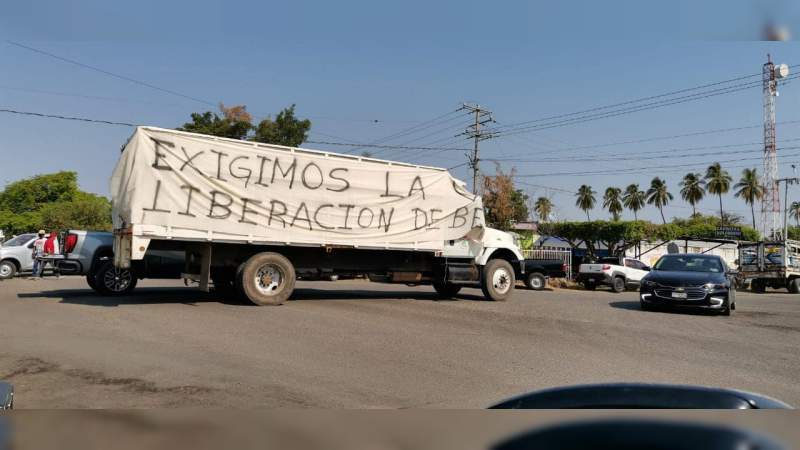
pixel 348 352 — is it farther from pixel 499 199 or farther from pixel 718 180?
pixel 718 180

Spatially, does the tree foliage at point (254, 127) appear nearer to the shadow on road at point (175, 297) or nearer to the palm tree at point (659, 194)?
the shadow on road at point (175, 297)

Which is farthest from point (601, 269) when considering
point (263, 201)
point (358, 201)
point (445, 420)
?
point (445, 420)

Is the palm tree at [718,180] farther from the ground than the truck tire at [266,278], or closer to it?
farther from the ground

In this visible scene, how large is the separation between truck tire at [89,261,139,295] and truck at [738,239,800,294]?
2606 cm

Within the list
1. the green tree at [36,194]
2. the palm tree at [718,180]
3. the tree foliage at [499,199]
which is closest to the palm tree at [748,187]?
the palm tree at [718,180]

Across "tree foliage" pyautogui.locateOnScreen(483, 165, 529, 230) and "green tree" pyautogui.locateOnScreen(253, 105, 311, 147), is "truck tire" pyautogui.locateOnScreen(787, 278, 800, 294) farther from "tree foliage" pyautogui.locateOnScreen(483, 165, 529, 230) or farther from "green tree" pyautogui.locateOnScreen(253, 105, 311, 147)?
"green tree" pyautogui.locateOnScreen(253, 105, 311, 147)

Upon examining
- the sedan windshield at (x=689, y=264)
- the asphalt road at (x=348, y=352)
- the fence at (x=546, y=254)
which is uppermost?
the fence at (x=546, y=254)

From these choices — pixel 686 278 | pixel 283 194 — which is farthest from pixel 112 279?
pixel 686 278

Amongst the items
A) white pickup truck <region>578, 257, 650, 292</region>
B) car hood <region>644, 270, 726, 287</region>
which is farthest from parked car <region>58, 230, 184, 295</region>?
white pickup truck <region>578, 257, 650, 292</region>

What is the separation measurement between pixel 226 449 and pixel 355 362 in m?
5.75

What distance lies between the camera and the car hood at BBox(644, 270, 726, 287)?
40.3 feet

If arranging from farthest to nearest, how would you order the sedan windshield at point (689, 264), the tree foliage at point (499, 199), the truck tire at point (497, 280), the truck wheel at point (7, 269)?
the tree foliage at point (499, 199) → the truck wheel at point (7, 269) → the truck tire at point (497, 280) → the sedan windshield at point (689, 264)

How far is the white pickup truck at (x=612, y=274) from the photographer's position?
2409 cm

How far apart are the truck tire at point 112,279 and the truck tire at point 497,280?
27.1ft
